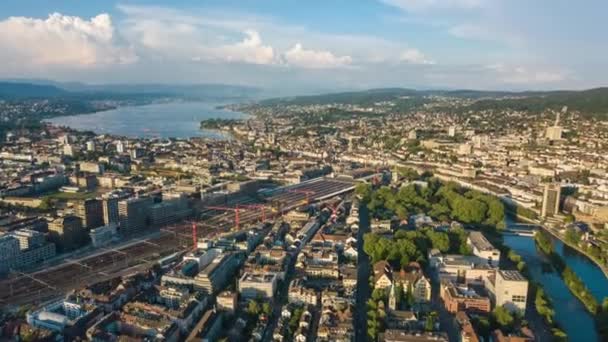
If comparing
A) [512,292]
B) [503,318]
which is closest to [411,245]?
[512,292]

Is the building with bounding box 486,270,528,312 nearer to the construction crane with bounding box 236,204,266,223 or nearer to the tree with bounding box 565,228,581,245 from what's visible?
the tree with bounding box 565,228,581,245

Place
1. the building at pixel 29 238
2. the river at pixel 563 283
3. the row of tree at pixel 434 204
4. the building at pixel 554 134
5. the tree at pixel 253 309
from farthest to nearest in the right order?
the building at pixel 554 134 < the row of tree at pixel 434 204 < the building at pixel 29 238 < the river at pixel 563 283 < the tree at pixel 253 309

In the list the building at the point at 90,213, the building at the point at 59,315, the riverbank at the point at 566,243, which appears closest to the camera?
the building at the point at 59,315

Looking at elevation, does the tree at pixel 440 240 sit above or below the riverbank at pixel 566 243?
above

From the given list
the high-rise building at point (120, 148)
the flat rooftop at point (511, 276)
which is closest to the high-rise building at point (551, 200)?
the flat rooftop at point (511, 276)

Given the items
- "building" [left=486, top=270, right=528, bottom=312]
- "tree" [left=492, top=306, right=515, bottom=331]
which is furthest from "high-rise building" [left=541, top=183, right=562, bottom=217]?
"tree" [left=492, top=306, right=515, bottom=331]

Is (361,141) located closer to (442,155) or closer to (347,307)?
(442,155)

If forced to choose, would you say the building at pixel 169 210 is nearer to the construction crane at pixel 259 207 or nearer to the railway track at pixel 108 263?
the railway track at pixel 108 263

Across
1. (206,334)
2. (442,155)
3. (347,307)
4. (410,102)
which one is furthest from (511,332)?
(410,102)
